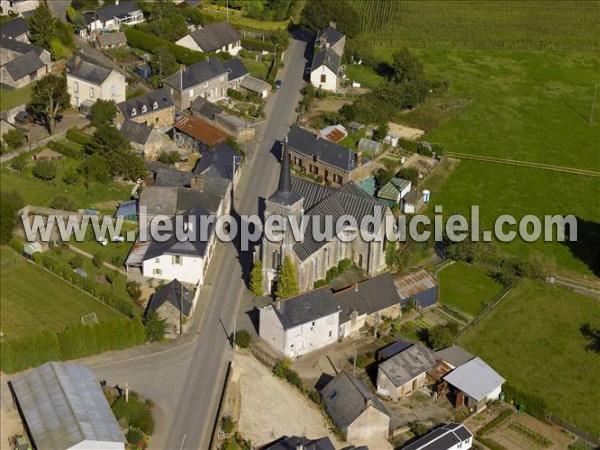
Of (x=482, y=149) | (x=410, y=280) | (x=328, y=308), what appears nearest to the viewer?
(x=328, y=308)

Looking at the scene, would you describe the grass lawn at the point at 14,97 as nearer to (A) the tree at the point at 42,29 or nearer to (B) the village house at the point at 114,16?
(A) the tree at the point at 42,29

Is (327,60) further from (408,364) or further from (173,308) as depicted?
(408,364)

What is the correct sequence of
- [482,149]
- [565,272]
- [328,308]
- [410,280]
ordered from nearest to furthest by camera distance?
[328,308]
[410,280]
[565,272]
[482,149]

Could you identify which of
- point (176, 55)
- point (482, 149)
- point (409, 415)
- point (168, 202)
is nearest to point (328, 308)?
point (409, 415)

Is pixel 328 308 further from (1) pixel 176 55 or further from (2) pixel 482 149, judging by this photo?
(1) pixel 176 55

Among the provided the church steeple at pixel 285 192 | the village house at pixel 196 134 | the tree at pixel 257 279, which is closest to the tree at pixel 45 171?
the village house at pixel 196 134

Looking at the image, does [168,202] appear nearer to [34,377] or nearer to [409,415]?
[34,377]

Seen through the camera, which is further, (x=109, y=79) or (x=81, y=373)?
(x=109, y=79)
